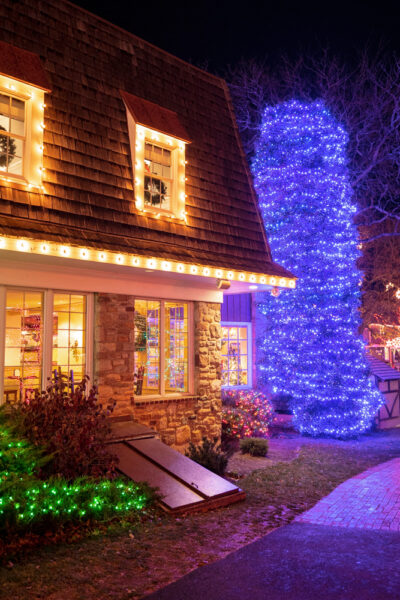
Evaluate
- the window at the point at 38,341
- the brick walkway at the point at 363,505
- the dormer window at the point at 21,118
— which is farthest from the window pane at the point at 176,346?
the dormer window at the point at 21,118

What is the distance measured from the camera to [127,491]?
6.82m

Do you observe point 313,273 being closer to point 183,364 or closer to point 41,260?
point 183,364

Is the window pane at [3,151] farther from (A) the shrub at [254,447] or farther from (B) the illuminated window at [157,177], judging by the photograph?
(A) the shrub at [254,447]

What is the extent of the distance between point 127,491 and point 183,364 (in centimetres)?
432

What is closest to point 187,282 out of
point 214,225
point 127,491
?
point 214,225

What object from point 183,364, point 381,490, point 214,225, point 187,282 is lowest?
point 381,490

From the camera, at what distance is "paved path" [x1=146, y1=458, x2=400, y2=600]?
4.52 metres

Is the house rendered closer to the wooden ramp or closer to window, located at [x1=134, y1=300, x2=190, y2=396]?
window, located at [x1=134, y1=300, x2=190, y2=396]

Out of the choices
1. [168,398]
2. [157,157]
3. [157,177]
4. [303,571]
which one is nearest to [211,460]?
[168,398]

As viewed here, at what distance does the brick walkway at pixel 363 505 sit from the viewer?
21.9 feet

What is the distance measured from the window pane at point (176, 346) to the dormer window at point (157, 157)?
1.87 meters

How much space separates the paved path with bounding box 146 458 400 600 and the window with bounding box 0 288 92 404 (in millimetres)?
4118

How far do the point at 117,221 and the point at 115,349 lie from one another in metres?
2.22

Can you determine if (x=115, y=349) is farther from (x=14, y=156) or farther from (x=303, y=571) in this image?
(x=303, y=571)
